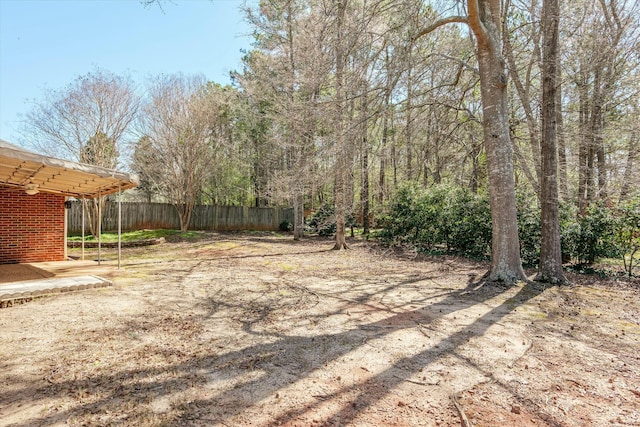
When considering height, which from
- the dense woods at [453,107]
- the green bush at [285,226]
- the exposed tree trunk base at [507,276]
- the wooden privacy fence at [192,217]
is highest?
the dense woods at [453,107]

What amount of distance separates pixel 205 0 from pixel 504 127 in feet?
16.3

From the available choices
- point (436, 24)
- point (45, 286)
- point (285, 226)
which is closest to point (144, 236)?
point (285, 226)

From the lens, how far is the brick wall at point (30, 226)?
7.53 meters

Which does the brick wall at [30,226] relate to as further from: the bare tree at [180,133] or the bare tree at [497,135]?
the bare tree at [497,135]

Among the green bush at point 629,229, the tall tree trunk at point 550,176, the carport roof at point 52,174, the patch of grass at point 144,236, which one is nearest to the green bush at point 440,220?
the green bush at point 629,229

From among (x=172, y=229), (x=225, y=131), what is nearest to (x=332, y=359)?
(x=172, y=229)

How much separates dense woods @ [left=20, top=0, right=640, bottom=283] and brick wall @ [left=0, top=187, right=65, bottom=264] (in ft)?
17.8

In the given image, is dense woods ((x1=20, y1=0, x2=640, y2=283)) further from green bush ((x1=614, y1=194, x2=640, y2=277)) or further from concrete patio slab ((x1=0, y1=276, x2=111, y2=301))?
concrete patio slab ((x1=0, y1=276, x2=111, y2=301))

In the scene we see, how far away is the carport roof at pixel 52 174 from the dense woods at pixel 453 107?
355cm

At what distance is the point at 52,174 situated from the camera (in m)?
5.71

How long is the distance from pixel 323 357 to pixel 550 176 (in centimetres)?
525

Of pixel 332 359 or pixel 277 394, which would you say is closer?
pixel 277 394

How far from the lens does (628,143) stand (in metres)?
8.05

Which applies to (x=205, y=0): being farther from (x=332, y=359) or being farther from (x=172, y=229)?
(x=172, y=229)
